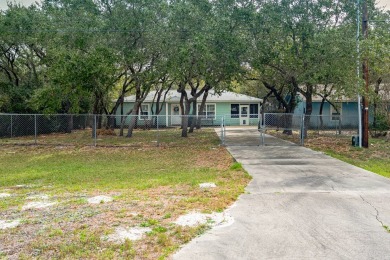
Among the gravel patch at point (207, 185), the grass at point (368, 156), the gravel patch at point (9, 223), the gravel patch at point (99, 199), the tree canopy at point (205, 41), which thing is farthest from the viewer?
the tree canopy at point (205, 41)

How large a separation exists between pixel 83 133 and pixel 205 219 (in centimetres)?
2047

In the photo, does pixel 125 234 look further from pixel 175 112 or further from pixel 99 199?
pixel 175 112

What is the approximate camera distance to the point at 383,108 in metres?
18.1

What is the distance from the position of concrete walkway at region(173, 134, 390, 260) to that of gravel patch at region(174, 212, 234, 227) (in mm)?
139

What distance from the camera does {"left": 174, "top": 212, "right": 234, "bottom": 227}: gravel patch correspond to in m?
4.66

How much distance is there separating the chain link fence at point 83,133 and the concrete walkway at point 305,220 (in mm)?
9099

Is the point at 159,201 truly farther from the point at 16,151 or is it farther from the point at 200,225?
the point at 16,151

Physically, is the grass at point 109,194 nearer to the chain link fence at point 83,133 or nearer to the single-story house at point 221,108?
the chain link fence at point 83,133

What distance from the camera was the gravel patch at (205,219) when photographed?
184 inches

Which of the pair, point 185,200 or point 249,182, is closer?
point 185,200

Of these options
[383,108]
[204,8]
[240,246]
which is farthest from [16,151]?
[383,108]

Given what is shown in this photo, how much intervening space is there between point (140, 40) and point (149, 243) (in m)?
13.3

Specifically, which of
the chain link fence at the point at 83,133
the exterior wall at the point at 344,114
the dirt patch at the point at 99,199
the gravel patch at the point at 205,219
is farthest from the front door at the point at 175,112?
the gravel patch at the point at 205,219

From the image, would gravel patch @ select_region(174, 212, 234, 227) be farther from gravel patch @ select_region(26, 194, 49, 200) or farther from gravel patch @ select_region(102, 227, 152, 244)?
gravel patch @ select_region(26, 194, 49, 200)
